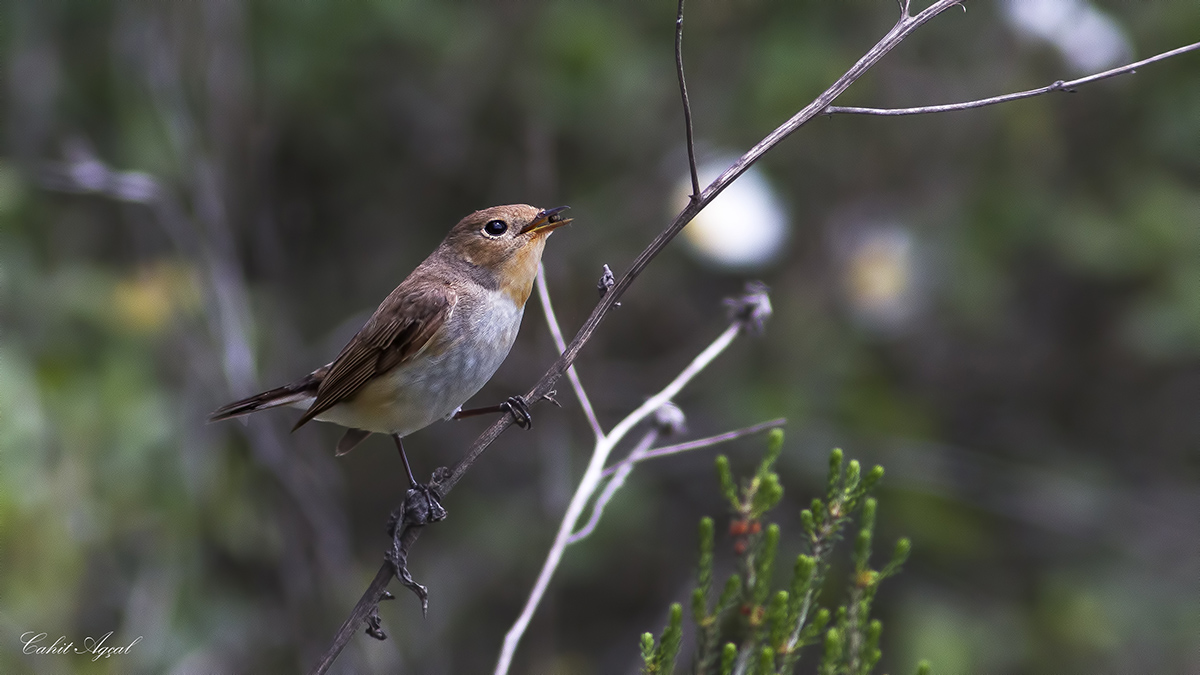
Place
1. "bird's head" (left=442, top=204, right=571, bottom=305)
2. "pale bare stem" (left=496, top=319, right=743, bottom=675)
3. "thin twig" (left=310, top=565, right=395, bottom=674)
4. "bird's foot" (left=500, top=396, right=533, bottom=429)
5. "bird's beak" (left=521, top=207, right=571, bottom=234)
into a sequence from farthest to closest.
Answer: "bird's head" (left=442, top=204, right=571, bottom=305) → "bird's beak" (left=521, top=207, right=571, bottom=234) → "bird's foot" (left=500, top=396, right=533, bottom=429) → "pale bare stem" (left=496, top=319, right=743, bottom=675) → "thin twig" (left=310, top=565, right=395, bottom=674)

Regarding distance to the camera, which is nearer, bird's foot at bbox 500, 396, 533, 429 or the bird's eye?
bird's foot at bbox 500, 396, 533, 429

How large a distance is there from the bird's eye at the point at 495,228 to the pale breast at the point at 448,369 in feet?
0.61

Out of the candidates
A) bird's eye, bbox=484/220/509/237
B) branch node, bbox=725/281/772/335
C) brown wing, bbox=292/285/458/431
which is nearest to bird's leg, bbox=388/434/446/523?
brown wing, bbox=292/285/458/431

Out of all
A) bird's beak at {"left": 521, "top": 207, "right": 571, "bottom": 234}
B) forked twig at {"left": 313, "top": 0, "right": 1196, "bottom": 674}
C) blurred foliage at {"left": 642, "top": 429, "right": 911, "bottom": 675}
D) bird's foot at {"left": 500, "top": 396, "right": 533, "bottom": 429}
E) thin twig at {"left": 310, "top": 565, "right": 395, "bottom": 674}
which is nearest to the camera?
thin twig at {"left": 310, "top": 565, "right": 395, "bottom": 674}

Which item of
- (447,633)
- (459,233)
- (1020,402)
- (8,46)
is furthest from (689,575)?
(8,46)

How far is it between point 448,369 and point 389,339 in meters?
0.23

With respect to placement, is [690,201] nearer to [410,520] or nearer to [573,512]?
[573,512]

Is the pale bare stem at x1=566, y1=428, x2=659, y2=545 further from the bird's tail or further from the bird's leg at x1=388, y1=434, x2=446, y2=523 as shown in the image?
the bird's tail

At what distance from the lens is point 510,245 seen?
2879mm

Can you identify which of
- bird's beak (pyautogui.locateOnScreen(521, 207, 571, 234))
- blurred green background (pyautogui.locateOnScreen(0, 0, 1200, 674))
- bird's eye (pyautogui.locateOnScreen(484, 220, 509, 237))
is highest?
bird's beak (pyautogui.locateOnScreen(521, 207, 571, 234))

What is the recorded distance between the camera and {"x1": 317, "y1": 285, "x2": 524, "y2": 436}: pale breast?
9.09ft

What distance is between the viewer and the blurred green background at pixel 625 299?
4.64 meters

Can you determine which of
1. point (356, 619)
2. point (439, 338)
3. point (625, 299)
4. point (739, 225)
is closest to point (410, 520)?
point (356, 619)

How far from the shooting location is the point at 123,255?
576cm
